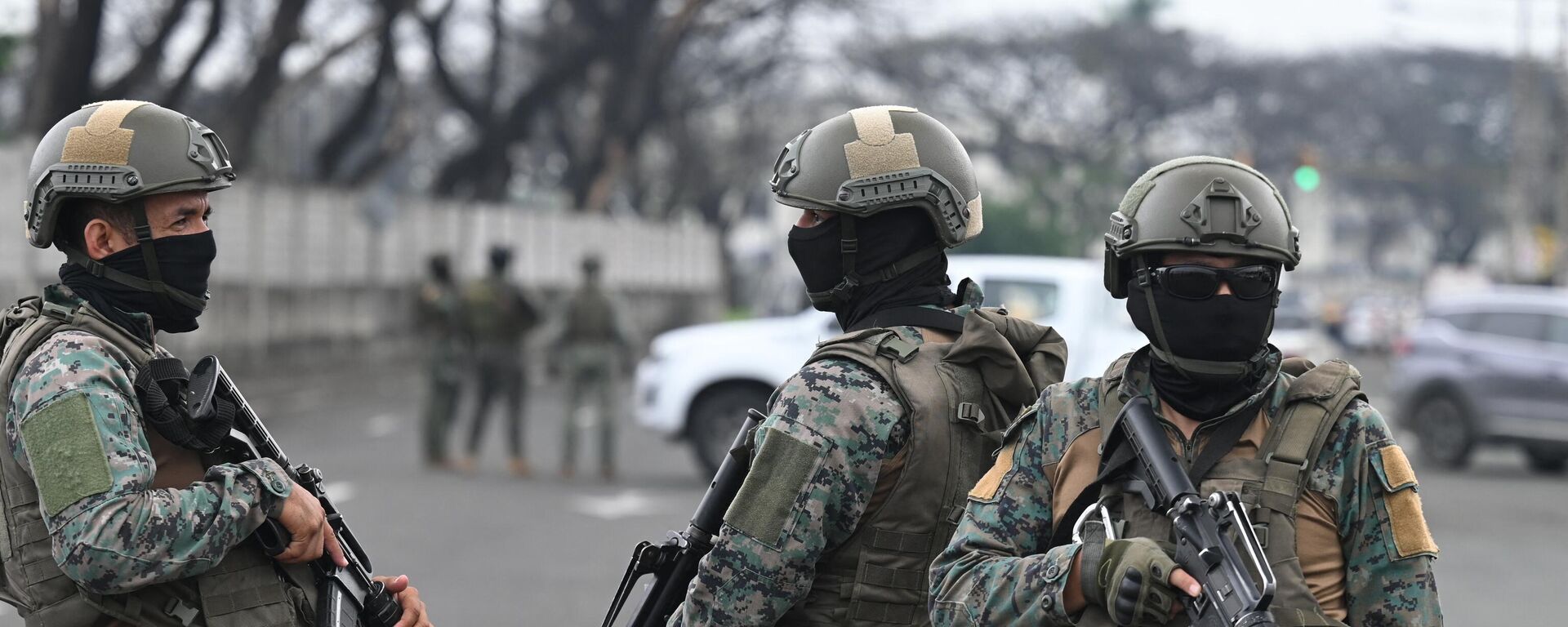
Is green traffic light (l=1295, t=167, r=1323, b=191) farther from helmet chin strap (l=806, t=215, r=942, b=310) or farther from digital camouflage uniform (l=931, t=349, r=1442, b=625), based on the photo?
digital camouflage uniform (l=931, t=349, r=1442, b=625)

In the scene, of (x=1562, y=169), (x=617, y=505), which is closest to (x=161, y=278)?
(x=617, y=505)

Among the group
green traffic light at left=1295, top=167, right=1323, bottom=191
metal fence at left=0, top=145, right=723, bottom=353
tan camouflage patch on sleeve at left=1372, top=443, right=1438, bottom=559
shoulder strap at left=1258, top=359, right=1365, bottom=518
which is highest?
green traffic light at left=1295, top=167, right=1323, bottom=191

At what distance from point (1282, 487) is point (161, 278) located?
82.1 inches

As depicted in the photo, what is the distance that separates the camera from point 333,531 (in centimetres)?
338

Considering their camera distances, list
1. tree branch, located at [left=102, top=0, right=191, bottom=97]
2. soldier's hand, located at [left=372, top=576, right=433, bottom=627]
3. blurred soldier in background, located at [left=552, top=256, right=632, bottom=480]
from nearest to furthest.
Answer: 1. soldier's hand, located at [left=372, top=576, right=433, bottom=627]
2. blurred soldier in background, located at [left=552, top=256, right=632, bottom=480]
3. tree branch, located at [left=102, top=0, right=191, bottom=97]

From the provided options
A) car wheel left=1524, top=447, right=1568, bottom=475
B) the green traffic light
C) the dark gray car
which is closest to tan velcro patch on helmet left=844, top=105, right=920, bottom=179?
the dark gray car

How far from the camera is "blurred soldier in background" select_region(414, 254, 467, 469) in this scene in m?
13.4

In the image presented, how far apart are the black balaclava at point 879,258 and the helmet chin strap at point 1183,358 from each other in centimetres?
65

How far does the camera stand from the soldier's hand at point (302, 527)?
10.5 feet

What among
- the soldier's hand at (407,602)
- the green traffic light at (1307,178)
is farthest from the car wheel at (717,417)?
the green traffic light at (1307,178)

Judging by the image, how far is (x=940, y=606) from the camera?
2883 millimetres

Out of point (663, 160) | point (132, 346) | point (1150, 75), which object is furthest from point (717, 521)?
point (663, 160)

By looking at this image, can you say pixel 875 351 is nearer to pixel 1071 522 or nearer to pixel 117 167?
pixel 1071 522

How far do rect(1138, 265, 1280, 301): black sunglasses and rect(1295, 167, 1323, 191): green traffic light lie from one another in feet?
67.1
